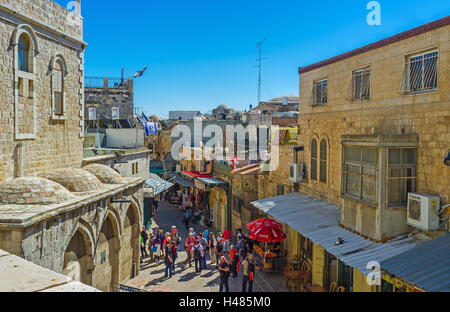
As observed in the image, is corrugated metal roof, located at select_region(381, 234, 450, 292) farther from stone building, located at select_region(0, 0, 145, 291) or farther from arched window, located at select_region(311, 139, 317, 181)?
stone building, located at select_region(0, 0, 145, 291)

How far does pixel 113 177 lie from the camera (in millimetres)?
13953

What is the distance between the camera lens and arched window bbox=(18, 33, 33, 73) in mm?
11375

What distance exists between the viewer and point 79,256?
10.5m

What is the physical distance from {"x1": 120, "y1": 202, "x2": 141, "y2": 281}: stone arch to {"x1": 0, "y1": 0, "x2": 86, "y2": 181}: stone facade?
3096 millimetres

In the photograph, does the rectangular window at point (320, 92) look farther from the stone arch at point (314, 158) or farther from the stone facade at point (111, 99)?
the stone facade at point (111, 99)

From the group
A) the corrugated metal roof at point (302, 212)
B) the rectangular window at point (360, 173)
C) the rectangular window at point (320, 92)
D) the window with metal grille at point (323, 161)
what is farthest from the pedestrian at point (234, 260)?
the rectangular window at point (320, 92)

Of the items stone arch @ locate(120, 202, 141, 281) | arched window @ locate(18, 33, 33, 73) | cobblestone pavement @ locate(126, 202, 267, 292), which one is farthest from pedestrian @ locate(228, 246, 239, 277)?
arched window @ locate(18, 33, 33, 73)

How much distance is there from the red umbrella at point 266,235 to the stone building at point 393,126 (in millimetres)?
3346

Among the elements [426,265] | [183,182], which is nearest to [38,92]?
[426,265]

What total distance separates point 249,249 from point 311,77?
8.23 metres

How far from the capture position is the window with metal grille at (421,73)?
889cm

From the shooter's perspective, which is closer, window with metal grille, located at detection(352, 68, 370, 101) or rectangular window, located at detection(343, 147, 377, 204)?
rectangular window, located at detection(343, 147, 377, 204)

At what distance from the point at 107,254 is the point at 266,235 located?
18.7 ft
